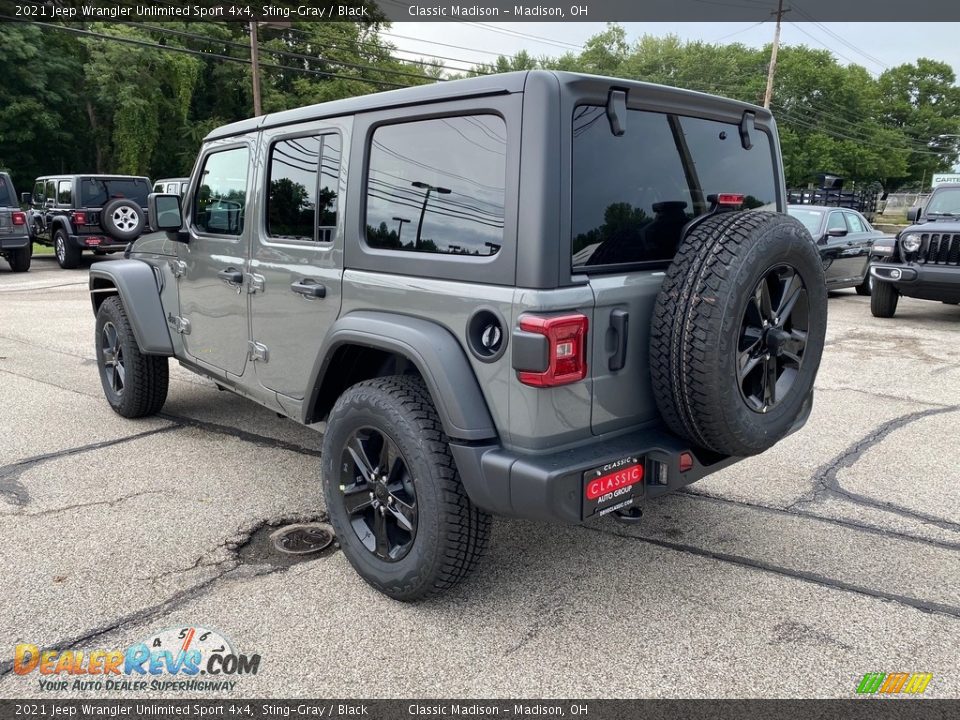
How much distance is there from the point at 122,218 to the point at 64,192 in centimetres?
195

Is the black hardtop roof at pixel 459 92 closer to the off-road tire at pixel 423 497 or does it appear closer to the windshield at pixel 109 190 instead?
the off-road tire at pixel 423 497

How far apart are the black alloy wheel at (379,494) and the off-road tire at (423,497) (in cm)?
5

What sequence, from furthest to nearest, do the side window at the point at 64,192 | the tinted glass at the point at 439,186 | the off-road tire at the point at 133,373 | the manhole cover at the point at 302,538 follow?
the side window at the point at 64,192 < the off-road tire at the point at 133,373 < the manhole cover at the point at 302,538 < the tinted glass at the point at 439,186

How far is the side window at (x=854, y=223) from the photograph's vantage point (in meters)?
12.0

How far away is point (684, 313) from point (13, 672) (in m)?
2.55

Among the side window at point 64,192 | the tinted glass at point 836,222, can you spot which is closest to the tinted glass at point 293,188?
the tinted glass at point 836,222

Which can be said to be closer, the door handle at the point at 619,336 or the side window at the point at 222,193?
the door handle at the point at 619,336

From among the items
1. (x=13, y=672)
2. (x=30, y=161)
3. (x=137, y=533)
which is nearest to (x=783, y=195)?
(x=137, y=533)

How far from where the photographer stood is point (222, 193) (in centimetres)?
425

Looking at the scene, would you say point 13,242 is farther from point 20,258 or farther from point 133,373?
point 133,373

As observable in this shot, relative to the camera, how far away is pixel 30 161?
3066 cm

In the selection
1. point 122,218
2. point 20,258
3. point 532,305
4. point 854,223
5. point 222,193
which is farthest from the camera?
point 122,218

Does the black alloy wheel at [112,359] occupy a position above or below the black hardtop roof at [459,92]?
below

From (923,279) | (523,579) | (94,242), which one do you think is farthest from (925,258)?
(94,242)
